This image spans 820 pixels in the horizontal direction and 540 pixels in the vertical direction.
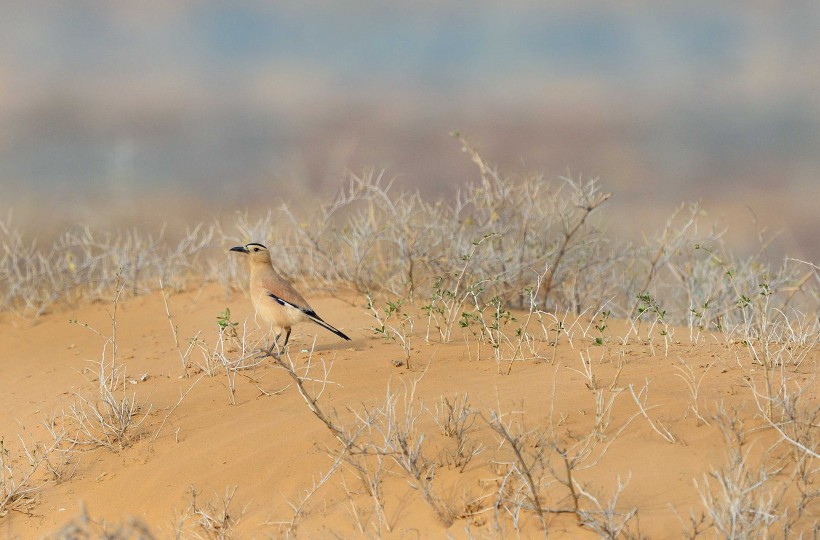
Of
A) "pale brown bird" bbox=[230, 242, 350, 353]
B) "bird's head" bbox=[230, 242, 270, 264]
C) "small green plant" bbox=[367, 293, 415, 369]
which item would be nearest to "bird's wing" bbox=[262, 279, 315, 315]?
"pale brown bird" bbox=[230, 242, 350, 353]

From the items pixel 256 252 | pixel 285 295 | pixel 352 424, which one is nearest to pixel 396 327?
pixel 285 295

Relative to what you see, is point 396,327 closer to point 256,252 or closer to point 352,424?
point 256,252

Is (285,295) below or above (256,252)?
below

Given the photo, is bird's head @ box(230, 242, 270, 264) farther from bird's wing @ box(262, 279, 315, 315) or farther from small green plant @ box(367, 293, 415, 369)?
small green plant @ box(367, 293, 415, 369)

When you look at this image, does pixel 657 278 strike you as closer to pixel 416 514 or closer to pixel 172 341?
pixel 172 341

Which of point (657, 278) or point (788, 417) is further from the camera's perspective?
point (657, 278)

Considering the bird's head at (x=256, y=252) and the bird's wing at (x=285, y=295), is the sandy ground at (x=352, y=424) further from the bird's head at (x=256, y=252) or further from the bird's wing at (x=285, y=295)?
the bird's head at (x=256, y=252)

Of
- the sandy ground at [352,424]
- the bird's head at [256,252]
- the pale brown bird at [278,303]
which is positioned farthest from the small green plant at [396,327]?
the bird's head at [256,252]

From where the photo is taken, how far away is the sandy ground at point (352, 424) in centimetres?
432

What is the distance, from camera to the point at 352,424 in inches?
209

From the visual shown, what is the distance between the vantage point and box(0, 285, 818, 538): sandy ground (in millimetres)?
4324

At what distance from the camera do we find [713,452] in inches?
179

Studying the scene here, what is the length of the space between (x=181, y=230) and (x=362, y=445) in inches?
715

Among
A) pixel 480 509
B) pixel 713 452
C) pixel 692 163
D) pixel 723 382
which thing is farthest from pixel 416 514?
pixel 692 163
